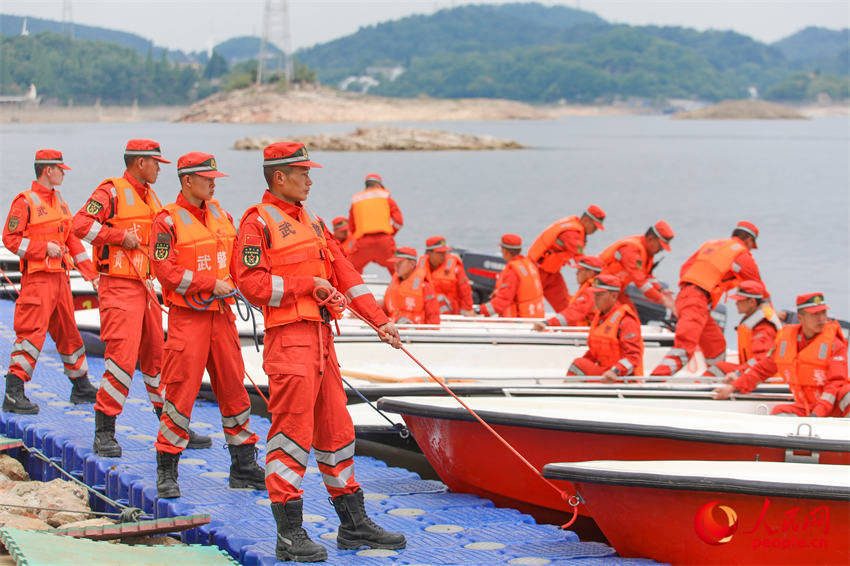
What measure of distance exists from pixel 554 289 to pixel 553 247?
0.76m

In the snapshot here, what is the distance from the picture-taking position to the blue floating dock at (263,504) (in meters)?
5.28

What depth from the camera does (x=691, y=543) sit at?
17.7 ft

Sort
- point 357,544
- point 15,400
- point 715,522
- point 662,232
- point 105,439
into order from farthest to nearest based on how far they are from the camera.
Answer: point 662,232, point 15,400, point 105,439, point 715,522, point 357,544

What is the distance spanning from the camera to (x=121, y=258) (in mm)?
6473

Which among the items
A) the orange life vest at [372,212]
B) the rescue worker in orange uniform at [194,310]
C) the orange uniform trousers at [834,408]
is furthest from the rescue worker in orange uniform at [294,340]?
the orange life vest at [372,212]

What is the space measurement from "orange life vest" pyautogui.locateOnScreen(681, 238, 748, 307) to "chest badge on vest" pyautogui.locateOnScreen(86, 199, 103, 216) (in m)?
5.09

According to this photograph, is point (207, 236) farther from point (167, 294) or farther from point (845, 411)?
point (845, 411)

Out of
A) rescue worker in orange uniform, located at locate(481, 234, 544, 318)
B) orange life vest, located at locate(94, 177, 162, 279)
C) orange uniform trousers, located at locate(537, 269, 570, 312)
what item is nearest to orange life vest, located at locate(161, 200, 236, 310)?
orange life vest, located at locate(94, 177, 162, 279)

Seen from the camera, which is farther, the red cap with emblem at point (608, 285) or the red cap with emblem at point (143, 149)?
the red cap with emblem at point (608, 285)

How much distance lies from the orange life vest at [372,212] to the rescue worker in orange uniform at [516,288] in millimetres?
2633

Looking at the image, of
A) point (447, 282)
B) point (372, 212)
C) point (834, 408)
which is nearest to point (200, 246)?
point (834, 408)

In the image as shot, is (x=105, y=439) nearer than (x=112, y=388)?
No

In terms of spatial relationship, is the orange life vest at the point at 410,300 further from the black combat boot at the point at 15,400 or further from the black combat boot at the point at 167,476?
the black combat boot at the point at 167,476

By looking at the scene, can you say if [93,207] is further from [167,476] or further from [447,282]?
[447,282]
